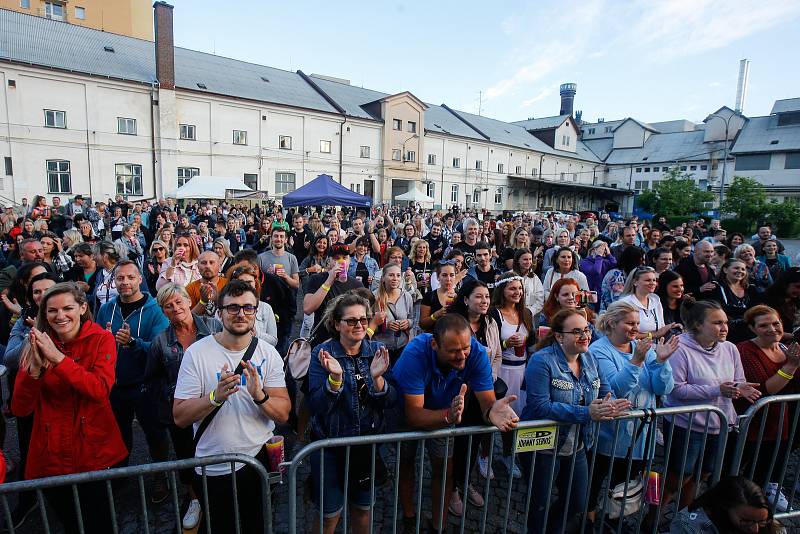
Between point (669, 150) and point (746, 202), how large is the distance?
30.7 metres

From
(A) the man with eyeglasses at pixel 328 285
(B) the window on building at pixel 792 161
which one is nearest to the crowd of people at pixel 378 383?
(A) the man with eyeglasses at pixel 328 285

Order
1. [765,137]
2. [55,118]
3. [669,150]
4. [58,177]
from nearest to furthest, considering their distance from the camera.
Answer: [55,118] < [58,177] < [765,137] < [669,150]

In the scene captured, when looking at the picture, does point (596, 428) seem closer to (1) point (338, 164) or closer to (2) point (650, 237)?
(2) point (650, 237)

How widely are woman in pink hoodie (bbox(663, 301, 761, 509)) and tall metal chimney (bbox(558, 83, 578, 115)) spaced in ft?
259

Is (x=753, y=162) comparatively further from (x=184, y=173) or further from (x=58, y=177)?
(x=58, y=177)

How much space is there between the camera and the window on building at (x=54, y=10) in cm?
3633

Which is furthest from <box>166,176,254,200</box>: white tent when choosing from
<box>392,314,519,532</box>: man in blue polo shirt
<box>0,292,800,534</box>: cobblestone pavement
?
<box>392,314,519,532</box>: man in blue polo shirt

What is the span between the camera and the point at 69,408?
8.93 ft

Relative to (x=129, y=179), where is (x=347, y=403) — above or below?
below

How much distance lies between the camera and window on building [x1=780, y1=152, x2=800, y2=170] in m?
44.4

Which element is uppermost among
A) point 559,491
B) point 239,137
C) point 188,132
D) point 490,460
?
point 239,137

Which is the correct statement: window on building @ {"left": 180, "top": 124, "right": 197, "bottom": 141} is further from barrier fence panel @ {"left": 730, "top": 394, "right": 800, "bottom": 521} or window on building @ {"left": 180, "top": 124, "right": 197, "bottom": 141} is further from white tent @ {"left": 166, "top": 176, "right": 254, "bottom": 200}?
barrier fence panel @ {"left": 730, "top": 394, "right": 800, "bottom": 521}

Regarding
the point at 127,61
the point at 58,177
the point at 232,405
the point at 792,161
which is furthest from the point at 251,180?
the point at 792,161

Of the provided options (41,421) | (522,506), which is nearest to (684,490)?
(522,506)
